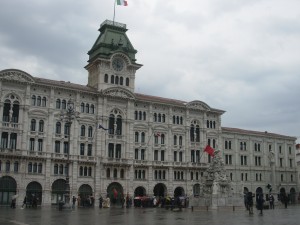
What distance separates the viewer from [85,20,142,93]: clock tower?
67787 millimetres

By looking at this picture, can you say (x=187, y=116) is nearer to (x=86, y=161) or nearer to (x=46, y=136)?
(x=86, y=161)

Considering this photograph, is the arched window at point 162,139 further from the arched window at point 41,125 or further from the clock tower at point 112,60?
the arched window at point 41,125

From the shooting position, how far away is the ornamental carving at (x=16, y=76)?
58.4 metres

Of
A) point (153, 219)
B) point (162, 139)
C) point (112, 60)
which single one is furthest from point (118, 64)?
point (153, 219)

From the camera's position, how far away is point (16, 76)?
196 ft

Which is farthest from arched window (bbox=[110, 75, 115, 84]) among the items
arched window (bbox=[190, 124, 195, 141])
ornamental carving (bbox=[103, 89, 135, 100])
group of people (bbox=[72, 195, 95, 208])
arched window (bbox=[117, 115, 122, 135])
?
group of people (bbox=[72, 195, 95, 208])

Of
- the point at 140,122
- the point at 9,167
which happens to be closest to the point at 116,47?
the point at 140,122

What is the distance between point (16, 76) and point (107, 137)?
54.4ft

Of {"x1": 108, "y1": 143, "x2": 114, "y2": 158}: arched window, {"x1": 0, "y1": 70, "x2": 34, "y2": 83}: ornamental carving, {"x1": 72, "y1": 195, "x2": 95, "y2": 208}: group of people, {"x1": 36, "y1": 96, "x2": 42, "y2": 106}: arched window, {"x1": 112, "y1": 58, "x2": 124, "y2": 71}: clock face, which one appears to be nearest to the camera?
{"x1": 72, "y1": 195, "x2": 95, "y2": 208}: group of people

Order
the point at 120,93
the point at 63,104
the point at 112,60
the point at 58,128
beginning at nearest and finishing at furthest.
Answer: the point at 58,128
the point at 63,104
the point at 120,93
the point at 112,60

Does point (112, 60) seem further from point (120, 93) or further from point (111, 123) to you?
point (111, 123)

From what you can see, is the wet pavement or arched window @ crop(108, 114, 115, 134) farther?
arched window @ crop(108, 114, 115, 134)

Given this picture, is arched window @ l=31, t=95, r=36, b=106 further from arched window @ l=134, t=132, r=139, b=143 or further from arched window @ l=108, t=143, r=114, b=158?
arched window @ l=134, t=132, r=139, b=143

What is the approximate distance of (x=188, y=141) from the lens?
74000 mm
